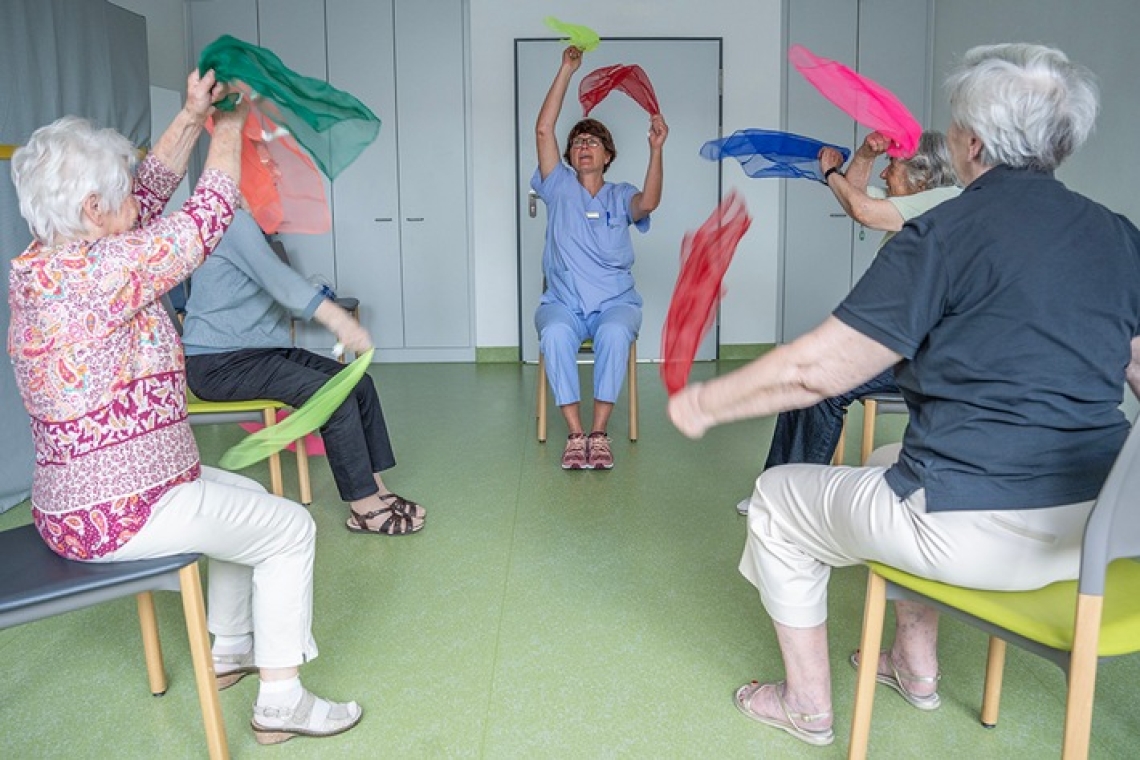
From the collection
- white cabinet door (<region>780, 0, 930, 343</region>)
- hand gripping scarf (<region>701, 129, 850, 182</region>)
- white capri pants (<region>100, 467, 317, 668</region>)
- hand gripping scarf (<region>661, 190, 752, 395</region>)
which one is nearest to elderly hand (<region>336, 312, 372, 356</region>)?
white capri pants (<region>100, 467, 317, 668</region>)

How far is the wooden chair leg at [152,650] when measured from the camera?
221cm

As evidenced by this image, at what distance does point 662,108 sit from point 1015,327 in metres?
5.14

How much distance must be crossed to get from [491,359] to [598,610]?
4.17m

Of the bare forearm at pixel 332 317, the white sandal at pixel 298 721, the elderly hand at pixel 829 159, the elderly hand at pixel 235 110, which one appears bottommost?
the white sandal at pixel 298 721

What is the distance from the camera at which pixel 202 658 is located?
1.84 metres

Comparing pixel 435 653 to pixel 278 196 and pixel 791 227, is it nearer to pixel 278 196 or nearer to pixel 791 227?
pixel 278 196

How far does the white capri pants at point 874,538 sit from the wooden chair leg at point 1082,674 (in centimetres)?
16

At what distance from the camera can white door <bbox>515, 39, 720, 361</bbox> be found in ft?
20.7

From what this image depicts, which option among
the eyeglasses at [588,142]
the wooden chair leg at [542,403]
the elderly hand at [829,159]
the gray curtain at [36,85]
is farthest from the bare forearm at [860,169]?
the gray curtain at [36,85]

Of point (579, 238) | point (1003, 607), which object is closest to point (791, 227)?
point (579, 238)

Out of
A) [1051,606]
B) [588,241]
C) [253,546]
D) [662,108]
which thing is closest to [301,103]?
A: [253,546]

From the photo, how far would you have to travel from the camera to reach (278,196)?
8.20ft

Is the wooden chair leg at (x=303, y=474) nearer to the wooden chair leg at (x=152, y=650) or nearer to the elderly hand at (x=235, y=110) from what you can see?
the wooden chair leg at (x=152, y=650)

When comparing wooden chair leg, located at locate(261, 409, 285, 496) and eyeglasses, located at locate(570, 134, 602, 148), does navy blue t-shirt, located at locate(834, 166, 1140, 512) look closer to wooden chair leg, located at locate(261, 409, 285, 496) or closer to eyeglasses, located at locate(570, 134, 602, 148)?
wooden chair leg, located at locate(261, 409, 285, 496)
